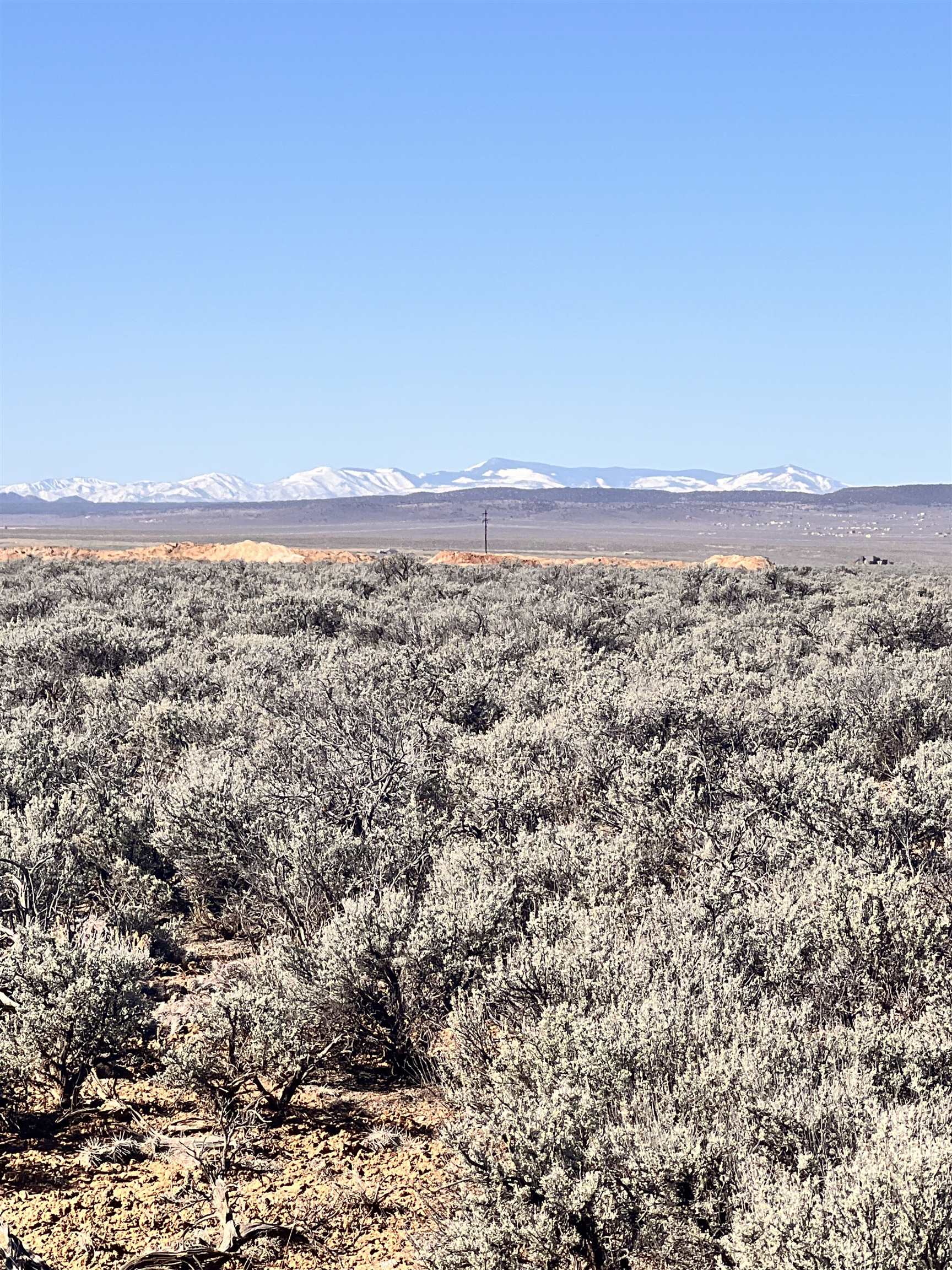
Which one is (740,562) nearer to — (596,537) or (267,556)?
(267,556)

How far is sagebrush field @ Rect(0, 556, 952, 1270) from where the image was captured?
3.51m

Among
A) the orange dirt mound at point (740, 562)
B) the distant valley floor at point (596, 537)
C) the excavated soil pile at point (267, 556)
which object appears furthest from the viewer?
the distant valley floor at point (596, 537)

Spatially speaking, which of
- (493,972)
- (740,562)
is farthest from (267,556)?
(493,972)

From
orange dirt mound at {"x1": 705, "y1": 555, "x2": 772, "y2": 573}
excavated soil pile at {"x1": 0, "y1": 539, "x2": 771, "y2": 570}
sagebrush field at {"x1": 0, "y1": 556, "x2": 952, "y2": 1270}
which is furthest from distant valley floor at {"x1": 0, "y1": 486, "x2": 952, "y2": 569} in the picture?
sagebrush field at {"x1": 0, "y1": 556, "x2": 952, "y2": 1270}

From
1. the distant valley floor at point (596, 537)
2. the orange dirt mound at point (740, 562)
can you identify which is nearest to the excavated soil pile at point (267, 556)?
the orange dirt mound at point (740, 562)

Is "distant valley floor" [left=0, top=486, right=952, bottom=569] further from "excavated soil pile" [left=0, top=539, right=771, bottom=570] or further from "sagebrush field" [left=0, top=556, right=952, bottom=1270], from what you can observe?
"sagebrush field" [left=0, top=556, right=952, bottom=1270]

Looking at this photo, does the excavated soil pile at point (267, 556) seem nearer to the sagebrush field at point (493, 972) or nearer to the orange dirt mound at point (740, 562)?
the orange dirt mound at point (740, 562)

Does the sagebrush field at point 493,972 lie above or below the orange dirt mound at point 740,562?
below

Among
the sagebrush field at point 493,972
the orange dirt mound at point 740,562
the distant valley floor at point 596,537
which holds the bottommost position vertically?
the sagebrush field at point 493,972

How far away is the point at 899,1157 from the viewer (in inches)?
122

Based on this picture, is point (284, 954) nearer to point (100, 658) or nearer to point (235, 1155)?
point (235, 1155)

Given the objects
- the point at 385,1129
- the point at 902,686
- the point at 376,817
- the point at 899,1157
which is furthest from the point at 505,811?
the point at 902,686

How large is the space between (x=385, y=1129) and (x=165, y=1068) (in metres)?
1.17

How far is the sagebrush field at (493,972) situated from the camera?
351 centimetres
